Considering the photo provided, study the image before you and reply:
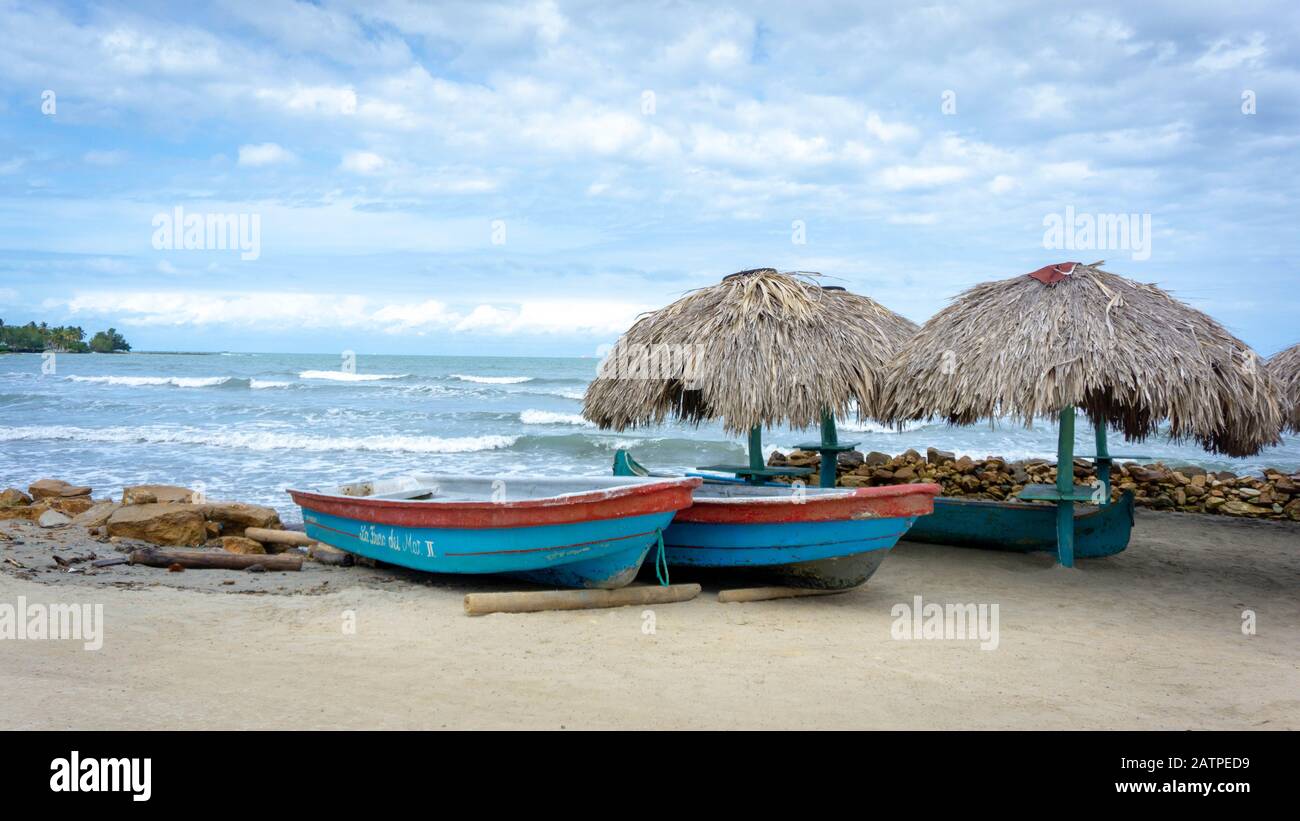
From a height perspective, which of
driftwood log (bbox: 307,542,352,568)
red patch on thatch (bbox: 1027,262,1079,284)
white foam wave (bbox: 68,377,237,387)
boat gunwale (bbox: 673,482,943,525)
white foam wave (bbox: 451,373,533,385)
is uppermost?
red patch on thatch (bbox: 1027,262,1079,284)

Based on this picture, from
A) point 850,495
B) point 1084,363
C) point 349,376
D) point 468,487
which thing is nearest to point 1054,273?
point 1084,363

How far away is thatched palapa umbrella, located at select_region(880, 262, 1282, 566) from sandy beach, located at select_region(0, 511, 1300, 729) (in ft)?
4.44

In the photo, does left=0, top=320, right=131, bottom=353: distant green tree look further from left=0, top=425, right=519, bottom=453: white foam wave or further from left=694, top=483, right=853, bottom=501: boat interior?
left=694, top=483, right=853, bottom=501: boat interior

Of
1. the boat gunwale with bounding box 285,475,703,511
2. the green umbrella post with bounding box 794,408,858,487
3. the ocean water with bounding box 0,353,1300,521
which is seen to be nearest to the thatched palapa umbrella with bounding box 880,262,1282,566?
the green umbrella post with bounding box 794,408,858,487

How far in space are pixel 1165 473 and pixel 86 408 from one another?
94.1 ft

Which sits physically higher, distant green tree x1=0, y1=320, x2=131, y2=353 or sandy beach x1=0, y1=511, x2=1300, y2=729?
distant green tree x1=0, y1=320, x2=131, y2=353

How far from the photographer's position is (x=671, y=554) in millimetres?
7332

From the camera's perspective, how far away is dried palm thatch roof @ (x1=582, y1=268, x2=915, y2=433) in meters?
8.04

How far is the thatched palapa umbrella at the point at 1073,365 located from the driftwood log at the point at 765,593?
6.34 feet

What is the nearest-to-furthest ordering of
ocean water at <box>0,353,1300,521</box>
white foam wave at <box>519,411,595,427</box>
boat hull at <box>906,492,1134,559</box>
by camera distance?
1. boat hull at <box>906,492,1134,559</box>
2. ocean water at <box>0,353,1300,521</box>
3. white foam wave at <box>519,411,595,427</box>

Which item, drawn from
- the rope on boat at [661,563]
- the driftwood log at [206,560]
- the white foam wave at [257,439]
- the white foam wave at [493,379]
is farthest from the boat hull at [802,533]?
the white foam wave at [493,379]

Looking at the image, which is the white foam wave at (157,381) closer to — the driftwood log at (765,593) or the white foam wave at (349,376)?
the white foam wave at (349,376)

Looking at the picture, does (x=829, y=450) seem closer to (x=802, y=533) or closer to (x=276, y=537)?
(x=802, y=533)

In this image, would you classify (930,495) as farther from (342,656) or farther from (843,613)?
(342,656)
